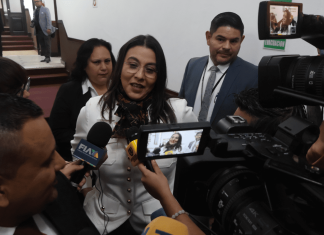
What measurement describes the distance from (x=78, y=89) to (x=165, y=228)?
1.73m

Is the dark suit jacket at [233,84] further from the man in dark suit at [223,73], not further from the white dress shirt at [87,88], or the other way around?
the white dress shirt at [87,88]

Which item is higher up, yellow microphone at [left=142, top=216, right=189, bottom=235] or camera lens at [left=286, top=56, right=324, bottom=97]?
camera lens at [left=286, top=56, right=324, bottom=97]

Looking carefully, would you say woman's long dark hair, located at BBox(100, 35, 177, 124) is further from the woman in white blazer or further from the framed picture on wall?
the framed picture on wall

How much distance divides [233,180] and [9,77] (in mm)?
1307

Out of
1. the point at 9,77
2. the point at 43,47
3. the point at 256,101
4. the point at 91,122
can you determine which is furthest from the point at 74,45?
the point at 256,101

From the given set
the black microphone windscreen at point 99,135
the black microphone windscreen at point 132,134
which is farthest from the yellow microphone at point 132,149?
the black microphone windscreen at point 99,135

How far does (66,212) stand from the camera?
2.84 ft

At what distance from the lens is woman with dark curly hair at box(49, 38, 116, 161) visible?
76.5 inches

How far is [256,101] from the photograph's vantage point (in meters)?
1.11

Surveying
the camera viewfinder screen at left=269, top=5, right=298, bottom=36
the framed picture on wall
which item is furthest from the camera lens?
the framed picture on wall

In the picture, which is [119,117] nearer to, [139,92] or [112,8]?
[139,92]

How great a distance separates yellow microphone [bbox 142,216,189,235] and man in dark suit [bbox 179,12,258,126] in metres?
1.37

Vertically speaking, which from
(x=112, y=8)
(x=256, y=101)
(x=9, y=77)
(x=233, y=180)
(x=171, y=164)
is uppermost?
(x=112, y=8)

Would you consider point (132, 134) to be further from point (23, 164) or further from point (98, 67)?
point (98, 67)
